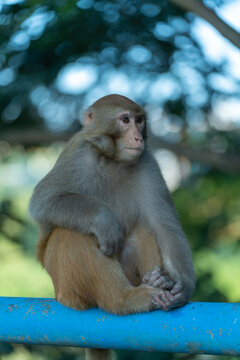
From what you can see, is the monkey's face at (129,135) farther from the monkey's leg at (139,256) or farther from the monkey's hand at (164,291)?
the monkey's hand at (164,291)

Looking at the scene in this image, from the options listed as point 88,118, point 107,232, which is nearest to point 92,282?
point 107,232

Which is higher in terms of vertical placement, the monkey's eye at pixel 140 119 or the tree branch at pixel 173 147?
the monkey's eye at pixel 140 119

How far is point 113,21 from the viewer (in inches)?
191

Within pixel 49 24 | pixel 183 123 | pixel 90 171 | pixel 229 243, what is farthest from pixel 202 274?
pixel 49 24

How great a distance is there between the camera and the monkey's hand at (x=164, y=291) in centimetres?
246

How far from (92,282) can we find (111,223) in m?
0.36

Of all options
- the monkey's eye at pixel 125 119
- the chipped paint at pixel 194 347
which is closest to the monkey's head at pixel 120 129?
the monkey's eye at pixel 125 119

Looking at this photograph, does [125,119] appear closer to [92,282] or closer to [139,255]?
[139,255]

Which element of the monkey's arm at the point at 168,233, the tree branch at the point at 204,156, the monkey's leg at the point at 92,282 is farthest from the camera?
the tree branch at the point at 204,156

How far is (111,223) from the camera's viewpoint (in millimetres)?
2910

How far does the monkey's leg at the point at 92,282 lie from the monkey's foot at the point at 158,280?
8 cm

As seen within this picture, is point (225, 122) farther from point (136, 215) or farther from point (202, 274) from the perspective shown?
point (136, 215)

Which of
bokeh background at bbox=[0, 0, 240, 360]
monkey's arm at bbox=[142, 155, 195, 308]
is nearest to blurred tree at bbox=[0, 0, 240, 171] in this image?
bokeh background at bbox=[0, 0, 240, 360]

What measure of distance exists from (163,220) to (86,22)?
224 cm
